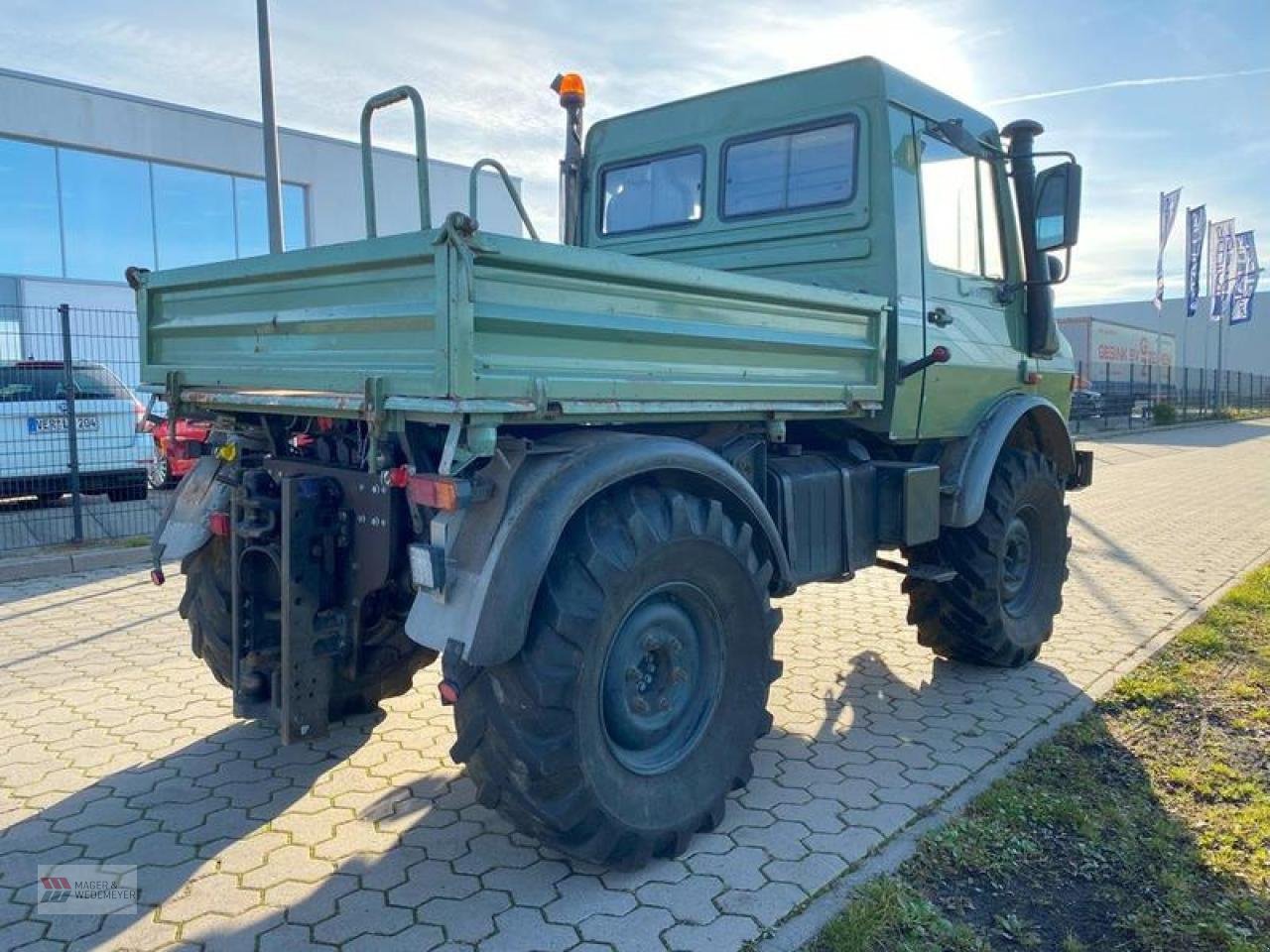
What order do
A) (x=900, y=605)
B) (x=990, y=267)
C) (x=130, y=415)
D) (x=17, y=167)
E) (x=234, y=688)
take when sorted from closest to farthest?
(x=234, y=688)
(x=990, y=267)
(x=900, y=605)
(x=130, y=415)
(x=17, y=167)

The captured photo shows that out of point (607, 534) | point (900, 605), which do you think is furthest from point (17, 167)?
point (607, 534)

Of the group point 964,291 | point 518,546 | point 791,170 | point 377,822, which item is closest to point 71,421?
point 377,822

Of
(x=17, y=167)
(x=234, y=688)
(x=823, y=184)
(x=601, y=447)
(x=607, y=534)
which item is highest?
(x=17, y=167)

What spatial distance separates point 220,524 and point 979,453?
3.61m

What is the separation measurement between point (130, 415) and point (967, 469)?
29.7 ft

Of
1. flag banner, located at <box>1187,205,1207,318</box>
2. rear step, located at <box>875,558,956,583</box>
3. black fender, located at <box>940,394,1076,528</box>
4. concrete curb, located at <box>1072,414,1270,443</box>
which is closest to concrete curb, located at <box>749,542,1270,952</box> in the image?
rear step, located at <box>875,558,956,583</box>

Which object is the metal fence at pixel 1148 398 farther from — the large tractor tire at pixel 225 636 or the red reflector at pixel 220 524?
the red reflector at pixel 220 524

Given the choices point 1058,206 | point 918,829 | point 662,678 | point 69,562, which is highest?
point 1058,206

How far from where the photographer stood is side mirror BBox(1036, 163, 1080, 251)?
4.89 m

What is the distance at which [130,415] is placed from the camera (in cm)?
1051

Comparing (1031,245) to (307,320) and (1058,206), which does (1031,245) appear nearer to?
(1058,206)

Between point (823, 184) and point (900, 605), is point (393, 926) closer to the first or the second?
point (823, 184)

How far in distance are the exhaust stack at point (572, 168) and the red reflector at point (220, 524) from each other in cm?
→ 273

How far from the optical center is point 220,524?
3.79 m
